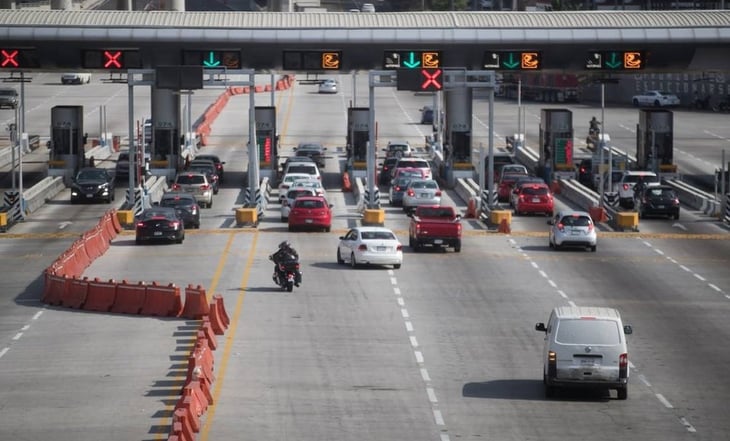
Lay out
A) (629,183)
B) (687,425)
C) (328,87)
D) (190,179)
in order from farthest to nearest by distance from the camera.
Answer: (328,87)
(629,183)
(190,179)
(687,425)

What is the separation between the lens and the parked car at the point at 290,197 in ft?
204

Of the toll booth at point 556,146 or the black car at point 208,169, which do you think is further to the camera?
the toll booth at point 556,146

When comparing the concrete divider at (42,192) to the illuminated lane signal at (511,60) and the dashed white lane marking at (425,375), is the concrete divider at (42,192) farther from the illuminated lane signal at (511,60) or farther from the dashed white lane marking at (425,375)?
the dashed white lane marking at (425,375)

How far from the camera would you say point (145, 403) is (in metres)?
29.6

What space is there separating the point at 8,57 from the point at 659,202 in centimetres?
2547

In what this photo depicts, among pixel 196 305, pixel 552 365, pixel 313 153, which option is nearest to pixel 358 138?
pixel 313 153

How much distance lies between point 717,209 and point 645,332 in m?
28.7

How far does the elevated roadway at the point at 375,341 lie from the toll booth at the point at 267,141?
61.0 ft

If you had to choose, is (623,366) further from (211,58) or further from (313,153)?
(313,153)

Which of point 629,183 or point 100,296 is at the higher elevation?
point 629,183

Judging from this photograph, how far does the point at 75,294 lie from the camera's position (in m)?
42.5

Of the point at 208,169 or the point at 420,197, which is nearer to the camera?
the point at 420,197

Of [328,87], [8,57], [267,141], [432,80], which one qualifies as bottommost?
[267,141]

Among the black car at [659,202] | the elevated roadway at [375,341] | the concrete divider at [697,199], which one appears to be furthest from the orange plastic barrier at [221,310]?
the concrete divider at [697,199]
